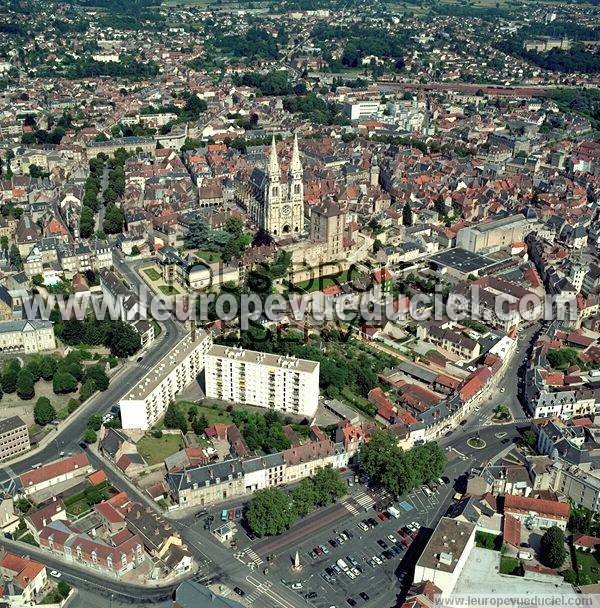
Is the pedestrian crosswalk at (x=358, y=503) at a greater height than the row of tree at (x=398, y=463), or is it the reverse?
the row of tree at (x=398, y=463)

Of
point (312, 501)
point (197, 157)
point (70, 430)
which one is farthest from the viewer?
point (197, 157)

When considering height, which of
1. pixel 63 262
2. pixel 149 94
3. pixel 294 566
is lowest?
pixel 294 566

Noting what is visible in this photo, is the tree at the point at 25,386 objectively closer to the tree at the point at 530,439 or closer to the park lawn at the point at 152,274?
the park lawn at the point at 152,274

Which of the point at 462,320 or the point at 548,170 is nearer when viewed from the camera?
the point at 462,320

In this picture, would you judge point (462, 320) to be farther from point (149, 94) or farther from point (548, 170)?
point (149, 94)

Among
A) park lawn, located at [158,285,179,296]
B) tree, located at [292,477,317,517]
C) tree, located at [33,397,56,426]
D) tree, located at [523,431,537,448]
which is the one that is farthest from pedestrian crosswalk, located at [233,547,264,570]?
park lawn, located at [158,285,179,296]

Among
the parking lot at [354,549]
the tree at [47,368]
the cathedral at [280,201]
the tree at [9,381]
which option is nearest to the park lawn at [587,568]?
the parking lot at [354,549]

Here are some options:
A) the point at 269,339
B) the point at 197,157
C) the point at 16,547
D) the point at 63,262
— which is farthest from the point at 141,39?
the point at 16,547
